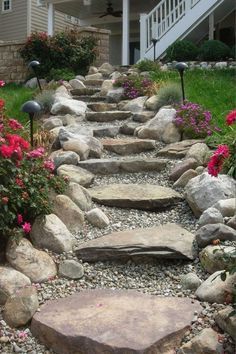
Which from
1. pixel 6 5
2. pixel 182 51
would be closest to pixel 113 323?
pixel 182 51

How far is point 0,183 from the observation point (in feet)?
10.5

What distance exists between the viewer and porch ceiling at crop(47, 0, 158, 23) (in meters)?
15.6

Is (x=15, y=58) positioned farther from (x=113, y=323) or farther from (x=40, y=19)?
(x=113, y=323)

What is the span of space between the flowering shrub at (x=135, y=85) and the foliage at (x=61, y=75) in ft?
6.17

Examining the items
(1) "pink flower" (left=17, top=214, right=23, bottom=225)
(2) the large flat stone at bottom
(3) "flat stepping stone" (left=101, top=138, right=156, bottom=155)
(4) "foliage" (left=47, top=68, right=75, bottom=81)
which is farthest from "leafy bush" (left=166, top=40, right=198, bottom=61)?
(2) the large flat stone at bottom

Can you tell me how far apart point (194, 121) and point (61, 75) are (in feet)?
17.6

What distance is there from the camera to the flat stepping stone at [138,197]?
4219 mm

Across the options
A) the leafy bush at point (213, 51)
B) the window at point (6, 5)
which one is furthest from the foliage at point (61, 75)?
the window at point (6, 5)

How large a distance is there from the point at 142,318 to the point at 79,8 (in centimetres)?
1510

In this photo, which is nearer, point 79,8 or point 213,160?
point 213,160

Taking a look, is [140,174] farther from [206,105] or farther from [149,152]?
[206,105]

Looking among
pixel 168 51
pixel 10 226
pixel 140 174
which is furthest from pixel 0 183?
pixel 168 51

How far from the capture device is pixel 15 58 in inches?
490

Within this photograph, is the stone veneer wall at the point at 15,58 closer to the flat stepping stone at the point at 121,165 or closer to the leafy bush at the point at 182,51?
the leafy bush at the point at 182,51
